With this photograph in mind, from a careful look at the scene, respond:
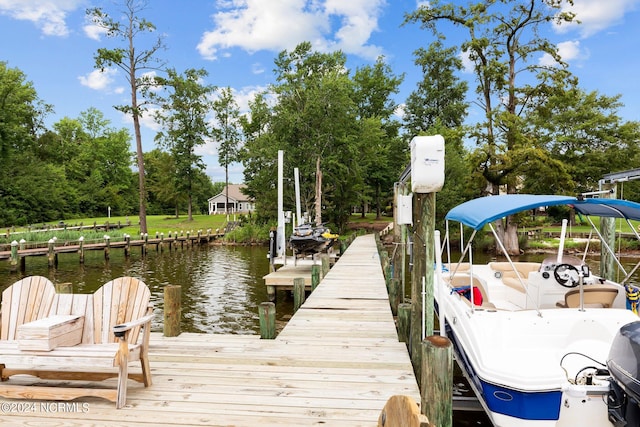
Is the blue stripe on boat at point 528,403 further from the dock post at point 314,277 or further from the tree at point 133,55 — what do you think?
the tree at point 133,55

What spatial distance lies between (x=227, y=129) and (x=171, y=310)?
4486 centimetres

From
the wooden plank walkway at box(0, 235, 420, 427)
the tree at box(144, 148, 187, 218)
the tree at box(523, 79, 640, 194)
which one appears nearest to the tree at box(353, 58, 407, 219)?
the tree at box(523, 79, 640, 194)

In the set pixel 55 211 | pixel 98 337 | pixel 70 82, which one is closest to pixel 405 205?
pixel 98 337

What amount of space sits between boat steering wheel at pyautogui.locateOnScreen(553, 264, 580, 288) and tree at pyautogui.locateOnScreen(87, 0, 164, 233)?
1128 inches

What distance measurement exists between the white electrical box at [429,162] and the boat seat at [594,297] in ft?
6.76

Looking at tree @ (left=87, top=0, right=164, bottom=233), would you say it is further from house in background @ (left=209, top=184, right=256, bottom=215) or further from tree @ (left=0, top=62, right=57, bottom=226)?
house in background @ (left=209, top=184, right=256, bottom=215)

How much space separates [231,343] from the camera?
507cm

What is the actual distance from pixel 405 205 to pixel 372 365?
2373mm

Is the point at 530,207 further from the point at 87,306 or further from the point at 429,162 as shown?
the point at 87,306

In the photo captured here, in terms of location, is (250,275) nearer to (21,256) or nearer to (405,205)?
(21,256)

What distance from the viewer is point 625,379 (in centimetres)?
221

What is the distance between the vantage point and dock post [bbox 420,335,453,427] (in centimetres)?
301

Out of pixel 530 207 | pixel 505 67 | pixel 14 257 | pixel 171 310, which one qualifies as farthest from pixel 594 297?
pixel 505 67

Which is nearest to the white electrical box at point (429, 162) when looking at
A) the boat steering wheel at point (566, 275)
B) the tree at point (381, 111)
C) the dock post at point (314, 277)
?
the boat steering wheel at point (566, 275)
